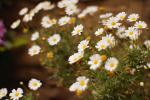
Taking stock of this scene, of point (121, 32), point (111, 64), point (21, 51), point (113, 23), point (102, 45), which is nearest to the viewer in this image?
point (111, 64)

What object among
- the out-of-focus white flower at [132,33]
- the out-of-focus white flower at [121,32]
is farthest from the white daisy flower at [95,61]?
the out-of-focus white flower at [121,32]

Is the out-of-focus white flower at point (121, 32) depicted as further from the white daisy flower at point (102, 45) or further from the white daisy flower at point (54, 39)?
the white daisy flower at point (54, 39)

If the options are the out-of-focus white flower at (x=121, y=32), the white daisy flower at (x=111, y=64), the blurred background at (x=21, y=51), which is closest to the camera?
the white daisy flower at (x=111, y=64)

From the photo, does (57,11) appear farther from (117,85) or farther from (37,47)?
(117,85)

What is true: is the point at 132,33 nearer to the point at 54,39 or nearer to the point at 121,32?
the point at 121,32

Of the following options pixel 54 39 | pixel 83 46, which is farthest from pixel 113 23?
pixel 54 39

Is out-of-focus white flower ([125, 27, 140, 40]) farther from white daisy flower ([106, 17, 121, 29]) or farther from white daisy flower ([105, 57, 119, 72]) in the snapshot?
white daisy flower ([105, 57, 119, 72])

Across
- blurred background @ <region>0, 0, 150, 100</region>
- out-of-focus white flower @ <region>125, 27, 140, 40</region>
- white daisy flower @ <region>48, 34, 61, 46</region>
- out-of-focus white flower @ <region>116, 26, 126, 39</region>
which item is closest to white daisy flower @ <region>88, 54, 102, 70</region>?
out-of-focus white flower @ <region>125, 27, 140, 40</region>
